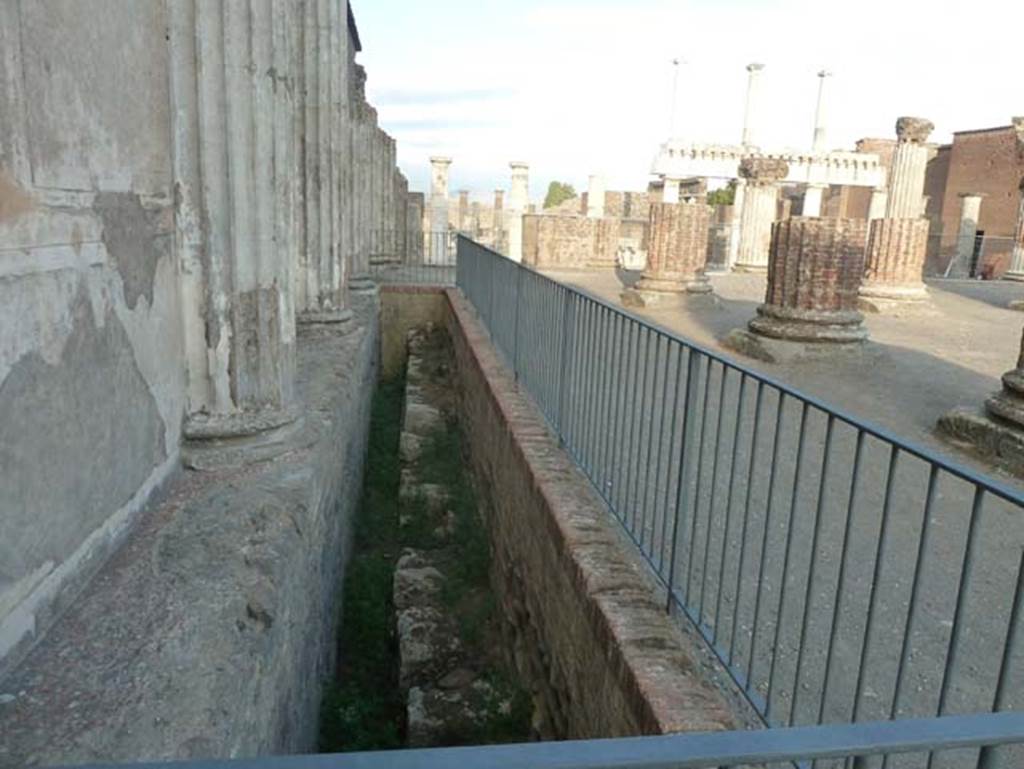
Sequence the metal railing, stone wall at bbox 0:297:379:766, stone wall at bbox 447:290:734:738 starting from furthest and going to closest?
stone wall at bbox 447:290:734:738 → the metal railing → stone wall at bbox 0:297:379:766

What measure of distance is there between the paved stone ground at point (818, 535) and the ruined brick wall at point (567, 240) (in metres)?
13.6

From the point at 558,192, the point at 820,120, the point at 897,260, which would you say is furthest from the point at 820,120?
the point at 558,192

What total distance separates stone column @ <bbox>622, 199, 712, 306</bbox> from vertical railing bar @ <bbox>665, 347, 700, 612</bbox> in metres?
10.7

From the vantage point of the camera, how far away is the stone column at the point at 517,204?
23422 millimetres

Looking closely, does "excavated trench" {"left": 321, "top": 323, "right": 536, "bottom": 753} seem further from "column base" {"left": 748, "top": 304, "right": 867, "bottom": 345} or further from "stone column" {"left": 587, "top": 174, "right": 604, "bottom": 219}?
"stone column" {"left": 587, "top": 174, "right": 604, "bottom": 219}

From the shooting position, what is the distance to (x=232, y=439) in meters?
3.63

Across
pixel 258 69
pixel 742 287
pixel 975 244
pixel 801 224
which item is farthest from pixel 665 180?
pixel 258 69

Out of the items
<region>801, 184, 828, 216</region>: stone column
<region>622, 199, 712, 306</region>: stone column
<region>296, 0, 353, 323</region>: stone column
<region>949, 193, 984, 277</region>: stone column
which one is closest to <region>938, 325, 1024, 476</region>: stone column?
<region>296, 0, 353, 323</region>: stone column

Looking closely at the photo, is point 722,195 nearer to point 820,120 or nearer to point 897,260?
point 820,120

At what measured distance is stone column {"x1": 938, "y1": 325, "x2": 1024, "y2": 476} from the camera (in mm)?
4988

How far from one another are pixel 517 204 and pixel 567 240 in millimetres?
4086

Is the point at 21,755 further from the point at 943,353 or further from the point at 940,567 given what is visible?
the point at 943,353

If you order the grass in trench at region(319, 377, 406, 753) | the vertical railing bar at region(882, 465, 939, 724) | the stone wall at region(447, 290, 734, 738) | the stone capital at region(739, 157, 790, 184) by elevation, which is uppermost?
the stone capital at region(739, 157, 790, 184)

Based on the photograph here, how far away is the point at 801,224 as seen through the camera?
8883 mm
